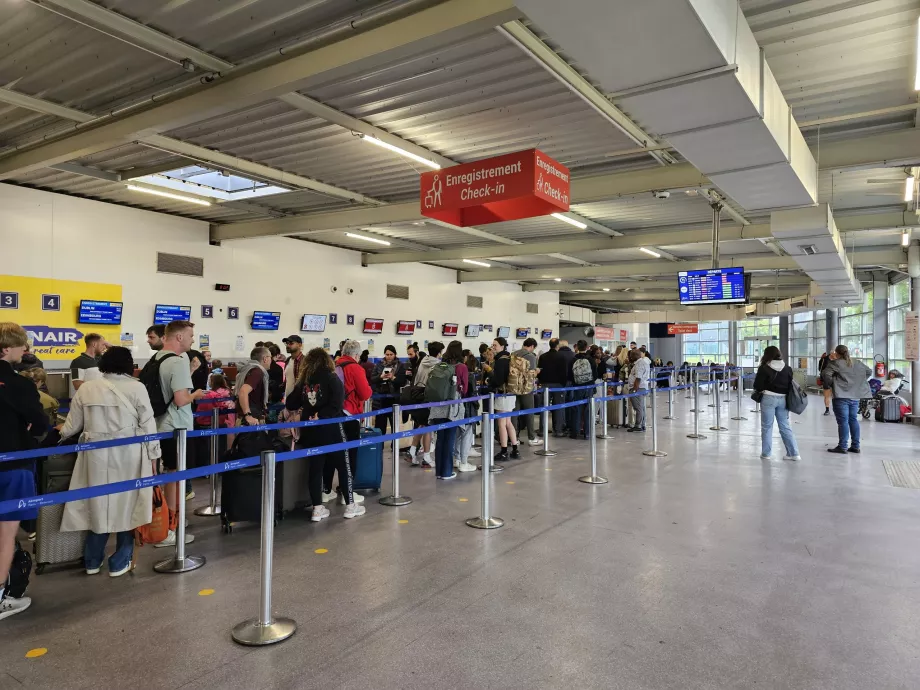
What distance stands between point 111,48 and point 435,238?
9206 millimetres

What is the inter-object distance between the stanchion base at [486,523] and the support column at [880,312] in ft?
63.4

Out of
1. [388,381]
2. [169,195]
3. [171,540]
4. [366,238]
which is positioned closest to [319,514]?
[171,540]

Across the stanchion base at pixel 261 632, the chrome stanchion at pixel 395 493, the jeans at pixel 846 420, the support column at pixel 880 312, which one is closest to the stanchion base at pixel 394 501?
the chrome stanchion at pixel 395 493

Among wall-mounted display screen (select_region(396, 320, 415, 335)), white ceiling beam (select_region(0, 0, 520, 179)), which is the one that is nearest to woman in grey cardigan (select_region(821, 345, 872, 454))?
white ceiling beam (select_region(0, 0, 520, 179))

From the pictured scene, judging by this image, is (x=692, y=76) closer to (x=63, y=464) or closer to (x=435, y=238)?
(x=63, y=464)

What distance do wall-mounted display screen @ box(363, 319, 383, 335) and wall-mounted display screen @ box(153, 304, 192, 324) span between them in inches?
191

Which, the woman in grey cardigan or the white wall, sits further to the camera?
the white wall

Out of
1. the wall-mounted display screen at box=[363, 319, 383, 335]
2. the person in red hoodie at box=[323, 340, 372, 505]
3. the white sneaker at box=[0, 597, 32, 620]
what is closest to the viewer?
the white sneaker at box=[0, 597, 32, 620]

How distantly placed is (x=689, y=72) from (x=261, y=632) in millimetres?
4238

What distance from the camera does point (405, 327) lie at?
16609mm

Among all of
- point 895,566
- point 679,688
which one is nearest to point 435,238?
point 895,566

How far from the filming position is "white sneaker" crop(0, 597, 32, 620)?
10.7ft

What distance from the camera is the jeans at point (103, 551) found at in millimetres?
3867

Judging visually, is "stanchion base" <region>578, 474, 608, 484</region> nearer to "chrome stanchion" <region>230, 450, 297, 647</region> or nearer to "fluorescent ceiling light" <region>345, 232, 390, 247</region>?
"chrome stanchion" <region>230, 450, 297, 647</region>
